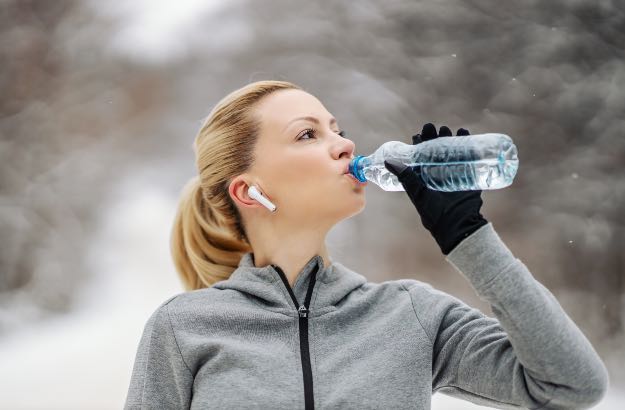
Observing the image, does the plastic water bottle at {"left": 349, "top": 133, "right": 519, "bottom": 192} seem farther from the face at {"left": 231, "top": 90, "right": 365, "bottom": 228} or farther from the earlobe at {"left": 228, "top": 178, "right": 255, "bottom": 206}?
the earlobe at {"left": 228, "top": 178, "right": 255, "bottom": 206}

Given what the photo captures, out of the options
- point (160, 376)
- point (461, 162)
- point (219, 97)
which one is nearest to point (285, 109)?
point (461, 162)

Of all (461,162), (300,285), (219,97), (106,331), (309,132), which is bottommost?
(106,331)

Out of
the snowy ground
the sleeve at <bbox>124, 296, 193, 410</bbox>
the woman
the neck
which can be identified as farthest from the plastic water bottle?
the snowy ground

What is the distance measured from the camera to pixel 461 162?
956 millimetres

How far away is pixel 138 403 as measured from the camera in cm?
100

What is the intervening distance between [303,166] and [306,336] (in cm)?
26

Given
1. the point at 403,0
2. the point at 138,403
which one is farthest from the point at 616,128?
the point at 138,403

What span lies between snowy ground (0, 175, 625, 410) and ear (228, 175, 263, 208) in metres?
0.90

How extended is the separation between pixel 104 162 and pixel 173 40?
44cm

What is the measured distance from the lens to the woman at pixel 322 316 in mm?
850

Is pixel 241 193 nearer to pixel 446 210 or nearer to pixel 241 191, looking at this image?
pixel 241 191

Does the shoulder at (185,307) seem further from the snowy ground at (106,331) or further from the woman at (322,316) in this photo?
the snowy ground at (106,331)

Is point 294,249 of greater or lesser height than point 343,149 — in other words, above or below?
below

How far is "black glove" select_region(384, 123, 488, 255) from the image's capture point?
862mm
